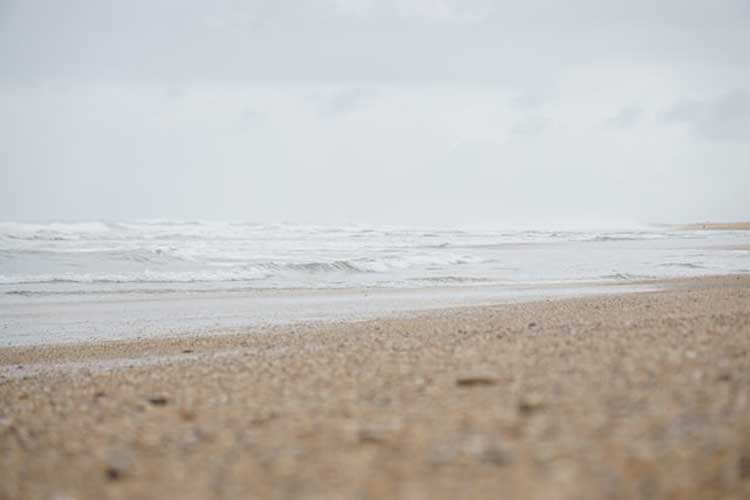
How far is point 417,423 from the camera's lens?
14.8ft

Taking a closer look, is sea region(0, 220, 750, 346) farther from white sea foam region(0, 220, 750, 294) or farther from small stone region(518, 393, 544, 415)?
small stone region(518, 393, 544, 415)

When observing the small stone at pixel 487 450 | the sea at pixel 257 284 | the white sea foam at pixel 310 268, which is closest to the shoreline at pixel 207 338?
the sea at pixel 257 284

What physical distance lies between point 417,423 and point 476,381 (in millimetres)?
1074

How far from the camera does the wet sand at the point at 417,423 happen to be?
355cm

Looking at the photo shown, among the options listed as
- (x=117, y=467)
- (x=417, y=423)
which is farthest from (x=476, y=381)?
(x=117, y=467)

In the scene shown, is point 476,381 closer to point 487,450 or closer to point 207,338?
point 487,450

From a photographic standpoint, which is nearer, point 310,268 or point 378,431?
point 378,431

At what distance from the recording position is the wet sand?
11.6ft

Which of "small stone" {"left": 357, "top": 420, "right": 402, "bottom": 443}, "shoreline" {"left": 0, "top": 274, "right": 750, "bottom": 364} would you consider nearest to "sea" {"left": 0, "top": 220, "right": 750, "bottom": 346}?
"shoreline" {"left": 0, "top": 274, "right": 750, "bottom": 364}

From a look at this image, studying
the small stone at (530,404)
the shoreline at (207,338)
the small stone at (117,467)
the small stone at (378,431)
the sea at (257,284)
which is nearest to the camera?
the small stone at (117,467)

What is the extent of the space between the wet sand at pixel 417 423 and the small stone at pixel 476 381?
0.02 meters

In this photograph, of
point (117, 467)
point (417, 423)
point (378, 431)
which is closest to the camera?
point (117, 467)

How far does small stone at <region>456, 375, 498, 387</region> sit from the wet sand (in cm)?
2

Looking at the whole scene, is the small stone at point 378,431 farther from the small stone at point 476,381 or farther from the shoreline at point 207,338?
the shoreline at point 207,338
